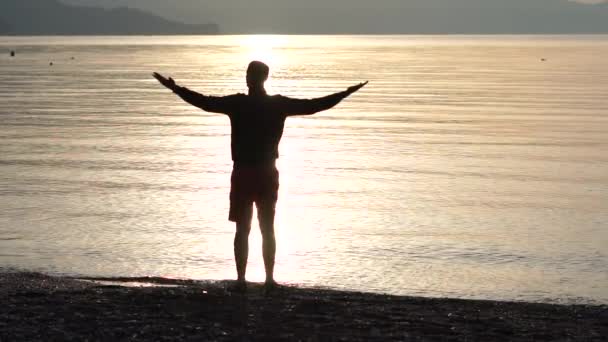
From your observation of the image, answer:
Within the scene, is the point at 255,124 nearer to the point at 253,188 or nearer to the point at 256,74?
the point at 256,74

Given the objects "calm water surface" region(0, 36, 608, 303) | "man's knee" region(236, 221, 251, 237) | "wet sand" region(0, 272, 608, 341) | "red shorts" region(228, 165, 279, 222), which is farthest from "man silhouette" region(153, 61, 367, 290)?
"calm water surface" region(0, 36, 608, 303)

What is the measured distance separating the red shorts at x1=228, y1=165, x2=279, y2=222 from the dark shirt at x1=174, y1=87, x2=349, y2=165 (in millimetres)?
85

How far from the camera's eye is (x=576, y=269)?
13.9m

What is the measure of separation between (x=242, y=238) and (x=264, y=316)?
1.17m

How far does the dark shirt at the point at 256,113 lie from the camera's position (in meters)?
9.52

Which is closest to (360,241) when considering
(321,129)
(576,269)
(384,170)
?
(576,269)

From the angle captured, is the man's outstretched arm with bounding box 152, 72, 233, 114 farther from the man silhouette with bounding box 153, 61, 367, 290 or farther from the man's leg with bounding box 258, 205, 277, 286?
the man's leg with bounding box 258, 205, 277, 286

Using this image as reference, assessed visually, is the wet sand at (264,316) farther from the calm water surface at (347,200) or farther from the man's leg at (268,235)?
the calm water surface at (347,200)

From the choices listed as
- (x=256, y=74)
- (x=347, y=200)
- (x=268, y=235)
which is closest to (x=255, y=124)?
(x=256, y=74)

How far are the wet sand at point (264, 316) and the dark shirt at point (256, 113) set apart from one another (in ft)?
4.72

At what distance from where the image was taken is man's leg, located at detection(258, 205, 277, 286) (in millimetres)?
9797

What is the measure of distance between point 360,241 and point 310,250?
1039 mm

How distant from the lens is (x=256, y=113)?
956cm

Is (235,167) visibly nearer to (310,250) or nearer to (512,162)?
(310,250)
